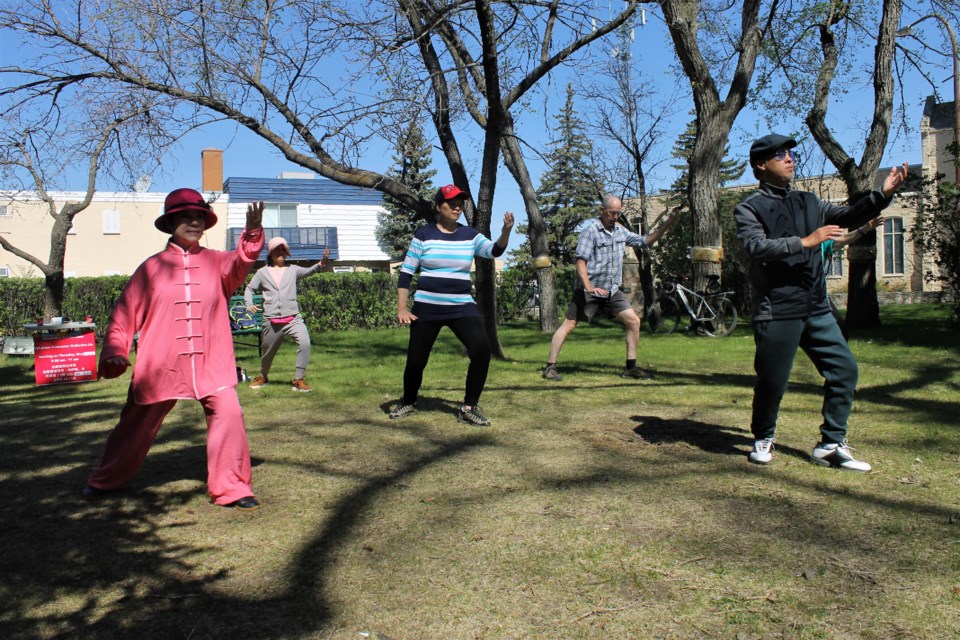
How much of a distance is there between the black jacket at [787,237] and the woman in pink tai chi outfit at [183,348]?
2829mm

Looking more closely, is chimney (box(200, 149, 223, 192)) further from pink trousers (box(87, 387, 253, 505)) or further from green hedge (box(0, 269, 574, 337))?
pink trousers (box(87, 387, 253, 505))

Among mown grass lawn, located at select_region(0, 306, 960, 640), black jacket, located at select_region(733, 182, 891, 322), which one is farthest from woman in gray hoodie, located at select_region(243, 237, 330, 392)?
black jacket, located at select_region(733, 182, 891, 322)

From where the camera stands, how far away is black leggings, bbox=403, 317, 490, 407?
261 inches

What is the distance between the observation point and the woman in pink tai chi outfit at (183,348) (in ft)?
14.8

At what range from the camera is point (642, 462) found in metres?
5.30

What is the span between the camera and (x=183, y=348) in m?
4.55

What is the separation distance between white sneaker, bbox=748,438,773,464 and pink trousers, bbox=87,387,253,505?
10.0 ft

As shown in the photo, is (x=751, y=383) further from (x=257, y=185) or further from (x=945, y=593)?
(x=257, y=185)

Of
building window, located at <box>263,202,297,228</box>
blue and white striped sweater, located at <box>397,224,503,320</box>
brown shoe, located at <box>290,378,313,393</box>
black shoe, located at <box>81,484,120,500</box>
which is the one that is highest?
building window, located at <box>263,202,297,228</box>

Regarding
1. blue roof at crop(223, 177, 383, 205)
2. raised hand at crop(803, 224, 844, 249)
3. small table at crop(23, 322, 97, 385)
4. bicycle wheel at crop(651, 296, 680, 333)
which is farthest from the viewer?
blue roof at crop(223, 177, 383, 205)

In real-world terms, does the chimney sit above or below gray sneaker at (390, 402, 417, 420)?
above

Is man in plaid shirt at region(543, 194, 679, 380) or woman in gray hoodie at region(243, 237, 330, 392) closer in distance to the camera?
man in plaid shirt at region(543, 194, 679, 380)

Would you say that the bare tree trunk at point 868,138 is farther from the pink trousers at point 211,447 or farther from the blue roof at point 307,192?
the blue roof at point 307,192

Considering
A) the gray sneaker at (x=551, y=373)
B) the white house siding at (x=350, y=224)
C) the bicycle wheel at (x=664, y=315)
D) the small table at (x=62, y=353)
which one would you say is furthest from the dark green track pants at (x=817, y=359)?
the white house siding at (x=350, y=224)
